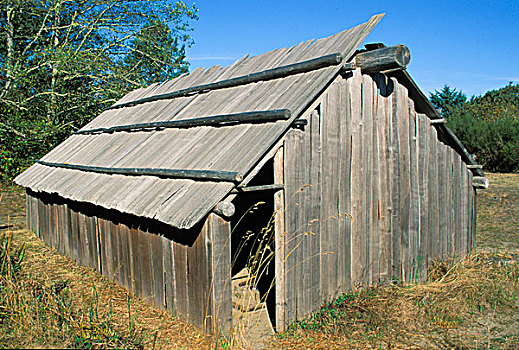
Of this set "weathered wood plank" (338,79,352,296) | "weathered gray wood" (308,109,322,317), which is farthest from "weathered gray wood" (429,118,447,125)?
"weathered gray wood" (308,109,322,317)

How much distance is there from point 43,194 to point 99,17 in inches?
440

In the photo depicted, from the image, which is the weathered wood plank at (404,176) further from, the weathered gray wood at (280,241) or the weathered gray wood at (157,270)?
the weathered gray wood at (157,270)

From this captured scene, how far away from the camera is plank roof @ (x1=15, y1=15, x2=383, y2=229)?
18.7 ft

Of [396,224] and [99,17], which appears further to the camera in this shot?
[99,17]

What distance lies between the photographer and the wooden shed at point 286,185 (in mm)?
5738

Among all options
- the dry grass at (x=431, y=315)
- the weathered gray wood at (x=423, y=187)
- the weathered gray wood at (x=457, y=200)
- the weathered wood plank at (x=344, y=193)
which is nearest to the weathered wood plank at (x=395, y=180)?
the dry grass at (x=431, y=315)

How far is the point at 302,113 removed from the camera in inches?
243

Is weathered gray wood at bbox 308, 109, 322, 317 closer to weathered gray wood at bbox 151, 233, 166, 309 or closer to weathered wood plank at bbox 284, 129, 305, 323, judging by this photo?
weathered wood plank at bbox 284, 129, 305, 323

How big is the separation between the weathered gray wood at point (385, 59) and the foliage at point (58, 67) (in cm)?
1299

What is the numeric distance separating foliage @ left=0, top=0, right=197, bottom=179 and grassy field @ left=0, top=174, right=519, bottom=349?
10.4m

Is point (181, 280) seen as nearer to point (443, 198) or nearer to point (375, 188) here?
point (375, 188)

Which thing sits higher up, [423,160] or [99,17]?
[99,17]

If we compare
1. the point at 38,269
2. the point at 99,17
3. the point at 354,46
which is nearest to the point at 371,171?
the point at 354,46

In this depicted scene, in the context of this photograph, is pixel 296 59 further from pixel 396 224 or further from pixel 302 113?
pixel 396 224
